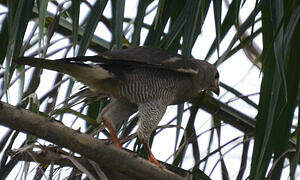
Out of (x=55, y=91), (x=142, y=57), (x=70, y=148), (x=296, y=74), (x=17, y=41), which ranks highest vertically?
(x=142, y=57)

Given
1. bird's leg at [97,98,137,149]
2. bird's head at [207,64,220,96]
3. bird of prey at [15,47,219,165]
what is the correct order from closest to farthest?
bird of prey at [15,47,219,165] < bird's leg at [97,98,137,149] < bird's head at [207,64,220,96]

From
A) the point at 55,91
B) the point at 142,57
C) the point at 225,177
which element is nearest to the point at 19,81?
the point at 55,91

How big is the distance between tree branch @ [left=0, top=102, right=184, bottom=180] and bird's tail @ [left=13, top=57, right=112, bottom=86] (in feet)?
1.86

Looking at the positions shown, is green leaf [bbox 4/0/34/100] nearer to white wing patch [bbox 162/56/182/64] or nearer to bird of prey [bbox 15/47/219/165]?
bird of prey [bbox 15/47/219/165]

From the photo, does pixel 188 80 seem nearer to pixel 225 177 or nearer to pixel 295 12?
pixel 225 177

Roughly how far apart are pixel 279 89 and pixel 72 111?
122cm

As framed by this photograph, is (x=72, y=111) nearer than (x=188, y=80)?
Yes

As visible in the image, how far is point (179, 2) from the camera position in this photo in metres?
3.37

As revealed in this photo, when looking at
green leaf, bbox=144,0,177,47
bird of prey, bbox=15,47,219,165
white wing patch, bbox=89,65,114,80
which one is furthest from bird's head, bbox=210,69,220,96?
green leaf, bbox=144,0,177,47

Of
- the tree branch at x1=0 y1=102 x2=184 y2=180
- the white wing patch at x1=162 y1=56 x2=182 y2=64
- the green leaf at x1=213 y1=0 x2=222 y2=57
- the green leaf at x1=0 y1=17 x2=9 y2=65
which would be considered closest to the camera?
the tree branch at x1=0 y1=102 x2=184 y2=180

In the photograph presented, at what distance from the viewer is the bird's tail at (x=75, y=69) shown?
317 centimetres

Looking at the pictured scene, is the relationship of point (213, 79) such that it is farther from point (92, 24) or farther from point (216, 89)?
point (92, 24)

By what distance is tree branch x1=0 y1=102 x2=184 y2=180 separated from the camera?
252cm

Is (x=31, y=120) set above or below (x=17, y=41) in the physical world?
below
